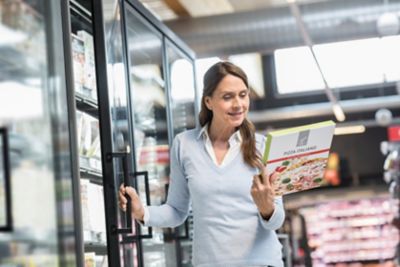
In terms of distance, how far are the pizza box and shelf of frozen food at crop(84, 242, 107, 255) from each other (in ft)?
4.73

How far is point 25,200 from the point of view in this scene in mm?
5277

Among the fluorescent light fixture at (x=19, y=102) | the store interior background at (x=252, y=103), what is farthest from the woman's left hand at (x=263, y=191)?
the fluorescent light fixture at (x=19, y=102)

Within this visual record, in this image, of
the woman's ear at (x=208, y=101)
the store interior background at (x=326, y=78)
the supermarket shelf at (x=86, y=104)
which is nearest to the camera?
the woman's ear at (x=208, y=101)

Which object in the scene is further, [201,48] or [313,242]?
[313,242]

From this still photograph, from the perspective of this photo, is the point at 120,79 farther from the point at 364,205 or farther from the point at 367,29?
the point at 364,205

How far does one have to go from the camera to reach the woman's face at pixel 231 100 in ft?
10.5

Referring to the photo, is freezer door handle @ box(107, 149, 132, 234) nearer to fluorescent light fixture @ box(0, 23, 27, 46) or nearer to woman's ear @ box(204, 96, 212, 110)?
woman's ear @ box(204, 96, 212, 110)

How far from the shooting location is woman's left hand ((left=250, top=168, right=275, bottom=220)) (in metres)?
2.94

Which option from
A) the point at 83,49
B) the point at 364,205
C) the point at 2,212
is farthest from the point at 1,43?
the point at 364,205

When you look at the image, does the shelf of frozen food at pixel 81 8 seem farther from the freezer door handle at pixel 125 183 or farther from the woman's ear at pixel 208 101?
the woman's ear at pixel 208 101

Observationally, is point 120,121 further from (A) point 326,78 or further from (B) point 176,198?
(A) point 326,78

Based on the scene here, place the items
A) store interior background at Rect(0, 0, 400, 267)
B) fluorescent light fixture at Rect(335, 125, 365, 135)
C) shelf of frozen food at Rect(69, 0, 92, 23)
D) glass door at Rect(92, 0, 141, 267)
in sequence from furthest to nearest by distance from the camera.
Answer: fluorescent light fixture at Rect(335, 125, 365, 135)
store interior background at Rect(0, 0, 400, 267)
shelf of frozen food at Rect(69, 0, 92, 23)
glass door at Rect(92, 0, 141, 267)

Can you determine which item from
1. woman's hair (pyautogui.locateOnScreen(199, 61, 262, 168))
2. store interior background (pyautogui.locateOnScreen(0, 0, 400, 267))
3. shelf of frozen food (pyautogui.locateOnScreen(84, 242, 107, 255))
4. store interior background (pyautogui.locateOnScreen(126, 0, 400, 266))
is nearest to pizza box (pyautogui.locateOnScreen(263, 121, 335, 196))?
woman's hair (pyautogui.locateOnScreen(199, 61, 262, 168))

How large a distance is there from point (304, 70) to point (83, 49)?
454 inches
